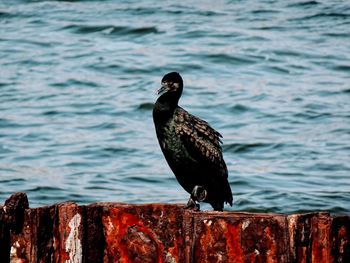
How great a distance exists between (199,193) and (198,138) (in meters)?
0.47

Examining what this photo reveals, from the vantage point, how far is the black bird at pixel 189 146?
9305 millimetres

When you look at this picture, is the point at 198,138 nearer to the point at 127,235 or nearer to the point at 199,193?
the point at 199,193

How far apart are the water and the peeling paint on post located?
8.04 meters

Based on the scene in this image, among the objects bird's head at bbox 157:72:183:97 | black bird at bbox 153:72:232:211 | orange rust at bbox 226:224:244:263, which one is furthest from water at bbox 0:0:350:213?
orange rust at bbox 226:224:244:263

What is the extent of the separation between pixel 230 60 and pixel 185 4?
3138 mm

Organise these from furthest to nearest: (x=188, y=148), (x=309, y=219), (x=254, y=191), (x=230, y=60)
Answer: (x=230, y=60) < (x=254, y=191) < (x=188, y=148) < (x=309, y=219)

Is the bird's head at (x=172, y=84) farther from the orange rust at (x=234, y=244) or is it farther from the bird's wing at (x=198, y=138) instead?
the orange rust at (x=234, y=244)

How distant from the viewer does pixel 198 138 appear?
9.48 metres

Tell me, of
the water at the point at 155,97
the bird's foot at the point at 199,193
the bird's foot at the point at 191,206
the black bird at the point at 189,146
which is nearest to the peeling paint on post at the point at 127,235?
the bird's foot at the point at 191,206

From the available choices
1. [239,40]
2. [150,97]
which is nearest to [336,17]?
[239,40]

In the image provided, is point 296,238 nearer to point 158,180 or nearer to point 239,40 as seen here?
point 158,180

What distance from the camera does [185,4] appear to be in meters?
26.2

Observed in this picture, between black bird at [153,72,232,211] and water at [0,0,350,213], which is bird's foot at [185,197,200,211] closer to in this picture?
black bird at [153,72,232,211]

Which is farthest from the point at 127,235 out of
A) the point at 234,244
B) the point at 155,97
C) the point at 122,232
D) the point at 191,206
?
the point at 155,97
